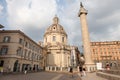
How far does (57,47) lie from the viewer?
6153 cm

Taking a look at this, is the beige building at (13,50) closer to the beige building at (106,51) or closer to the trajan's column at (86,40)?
the trajan's column at (86,40)

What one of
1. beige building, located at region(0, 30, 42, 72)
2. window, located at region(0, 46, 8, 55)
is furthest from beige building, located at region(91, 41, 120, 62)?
window, located at region(0, 46, 8, 55)

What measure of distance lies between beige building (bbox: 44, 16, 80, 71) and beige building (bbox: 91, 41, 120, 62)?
18447mm

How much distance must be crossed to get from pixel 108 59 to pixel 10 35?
2218 inches

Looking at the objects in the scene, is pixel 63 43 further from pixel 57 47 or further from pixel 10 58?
pixel 10 58

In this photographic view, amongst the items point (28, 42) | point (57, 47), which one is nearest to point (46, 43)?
point (57, 47)

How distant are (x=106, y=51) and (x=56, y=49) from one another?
1207 inches

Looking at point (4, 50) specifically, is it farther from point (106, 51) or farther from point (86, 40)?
point (106, 51)

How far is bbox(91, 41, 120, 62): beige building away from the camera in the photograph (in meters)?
70.3

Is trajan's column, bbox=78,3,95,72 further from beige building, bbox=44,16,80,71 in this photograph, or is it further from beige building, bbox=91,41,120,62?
beige building, bbox=91,41,120,62

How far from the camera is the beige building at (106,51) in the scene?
70312 mm

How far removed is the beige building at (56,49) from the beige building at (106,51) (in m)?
18.4

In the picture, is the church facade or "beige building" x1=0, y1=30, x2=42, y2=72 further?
the church facade

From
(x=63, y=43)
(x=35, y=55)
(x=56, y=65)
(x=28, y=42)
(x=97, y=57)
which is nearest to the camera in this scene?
(x=28, y=42)
